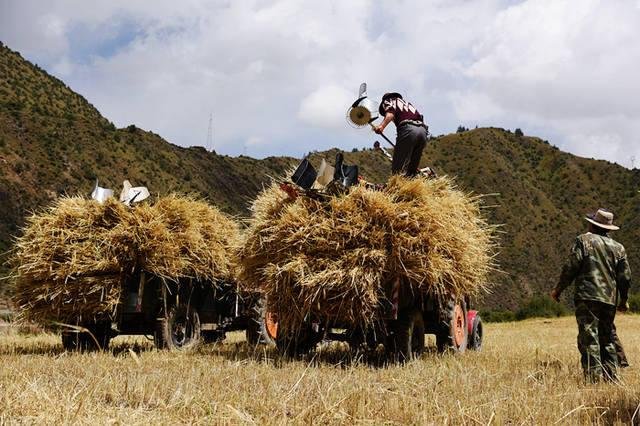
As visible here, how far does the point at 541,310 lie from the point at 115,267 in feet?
105

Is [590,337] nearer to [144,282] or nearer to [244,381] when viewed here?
[244,381]

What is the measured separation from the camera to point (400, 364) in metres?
6.02

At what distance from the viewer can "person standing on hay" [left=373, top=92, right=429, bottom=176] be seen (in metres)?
7.29

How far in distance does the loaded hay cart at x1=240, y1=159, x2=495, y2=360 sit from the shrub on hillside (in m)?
28.7

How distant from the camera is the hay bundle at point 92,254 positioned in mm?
7133

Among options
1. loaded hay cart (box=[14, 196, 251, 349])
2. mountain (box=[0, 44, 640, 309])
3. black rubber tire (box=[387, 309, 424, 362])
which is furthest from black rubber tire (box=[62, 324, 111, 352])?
mountain (box=[0, 44, 640, 309])

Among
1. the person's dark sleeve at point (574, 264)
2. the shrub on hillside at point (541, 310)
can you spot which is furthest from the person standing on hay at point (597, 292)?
the shrub on hillside at point (541, 310)

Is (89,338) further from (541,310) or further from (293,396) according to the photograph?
(541,310)

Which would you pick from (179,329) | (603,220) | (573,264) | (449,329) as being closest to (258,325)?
(179,329)

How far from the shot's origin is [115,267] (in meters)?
7.25

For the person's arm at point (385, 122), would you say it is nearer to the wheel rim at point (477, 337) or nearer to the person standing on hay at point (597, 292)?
the person standing on hay at point (597, 292)

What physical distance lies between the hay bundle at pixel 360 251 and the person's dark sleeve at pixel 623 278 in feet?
4.66

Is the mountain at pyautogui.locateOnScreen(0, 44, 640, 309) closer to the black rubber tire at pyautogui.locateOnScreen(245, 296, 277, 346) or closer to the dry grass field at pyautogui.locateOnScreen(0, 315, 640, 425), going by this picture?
the black rubber tire at pyautogui.locateOnScreen(245, 296, 277, 346)

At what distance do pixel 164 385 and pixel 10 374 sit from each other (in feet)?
5.32
